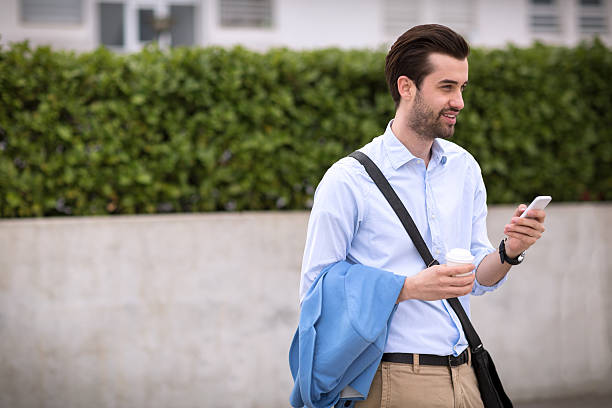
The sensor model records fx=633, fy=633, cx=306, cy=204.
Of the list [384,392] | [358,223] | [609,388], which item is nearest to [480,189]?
[358,223]

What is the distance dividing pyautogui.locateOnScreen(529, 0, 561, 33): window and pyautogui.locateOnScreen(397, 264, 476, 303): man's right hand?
38.9 feet

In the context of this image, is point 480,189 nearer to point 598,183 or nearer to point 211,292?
point 211,292

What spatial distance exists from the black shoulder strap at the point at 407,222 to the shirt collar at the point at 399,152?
85mm

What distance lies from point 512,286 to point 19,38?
8654 millimetres

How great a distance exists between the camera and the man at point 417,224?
7.16 feet

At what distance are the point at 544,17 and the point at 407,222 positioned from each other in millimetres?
11946

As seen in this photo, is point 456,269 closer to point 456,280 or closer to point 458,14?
point 456,280

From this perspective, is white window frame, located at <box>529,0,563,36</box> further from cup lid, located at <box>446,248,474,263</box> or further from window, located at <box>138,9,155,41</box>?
cup lid, located at <box>446,248,474,263</box>

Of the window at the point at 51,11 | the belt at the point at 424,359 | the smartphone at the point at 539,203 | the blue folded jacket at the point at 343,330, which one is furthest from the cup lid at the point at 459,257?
the window at the point at 51,11

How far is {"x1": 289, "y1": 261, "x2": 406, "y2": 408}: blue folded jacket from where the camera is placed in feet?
6.69

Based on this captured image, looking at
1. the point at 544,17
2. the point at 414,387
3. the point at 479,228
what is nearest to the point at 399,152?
the point at 479,228

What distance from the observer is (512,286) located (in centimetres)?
543

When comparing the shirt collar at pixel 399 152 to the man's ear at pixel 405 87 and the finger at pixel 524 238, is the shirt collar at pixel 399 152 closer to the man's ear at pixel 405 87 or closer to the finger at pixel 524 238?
the man's ear at pixel 405 87

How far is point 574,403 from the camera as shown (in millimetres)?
5449
